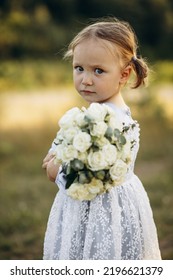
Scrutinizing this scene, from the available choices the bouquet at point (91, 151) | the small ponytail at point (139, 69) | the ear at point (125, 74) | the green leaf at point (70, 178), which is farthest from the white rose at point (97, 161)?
the small ponytail at point (139, 69)

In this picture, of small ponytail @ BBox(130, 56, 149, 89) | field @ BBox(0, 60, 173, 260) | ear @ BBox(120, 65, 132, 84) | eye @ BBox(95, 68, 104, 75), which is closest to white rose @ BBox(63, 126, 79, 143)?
eye @ BBox(95, 68, 104, 75)

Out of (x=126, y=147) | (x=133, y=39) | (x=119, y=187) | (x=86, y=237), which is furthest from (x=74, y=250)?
(x=133, y=39)

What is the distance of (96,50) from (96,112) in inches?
14.7

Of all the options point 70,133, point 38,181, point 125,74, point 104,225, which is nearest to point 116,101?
point 125,74

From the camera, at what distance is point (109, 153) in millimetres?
2549

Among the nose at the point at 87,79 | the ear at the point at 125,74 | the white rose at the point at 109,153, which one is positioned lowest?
the white rose at the point at 109,153

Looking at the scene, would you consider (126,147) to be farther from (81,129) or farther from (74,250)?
(74,250)

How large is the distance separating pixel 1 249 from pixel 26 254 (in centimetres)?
24

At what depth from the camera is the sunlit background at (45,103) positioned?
5.21 m

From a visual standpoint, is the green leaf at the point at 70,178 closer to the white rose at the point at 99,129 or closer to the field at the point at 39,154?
the white rose at the point at 99,129

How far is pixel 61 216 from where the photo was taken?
2936 millimetres

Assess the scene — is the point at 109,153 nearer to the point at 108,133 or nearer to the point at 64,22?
the point at 108,133

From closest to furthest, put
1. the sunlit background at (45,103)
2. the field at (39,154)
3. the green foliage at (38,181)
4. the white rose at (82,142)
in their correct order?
the white rose at (82,142), the green foliage at (38,181), the field at (39,154), the sunlit background at (45,103)

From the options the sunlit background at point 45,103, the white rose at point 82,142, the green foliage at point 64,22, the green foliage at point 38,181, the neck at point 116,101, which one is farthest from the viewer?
the green foliage at point 64,22
